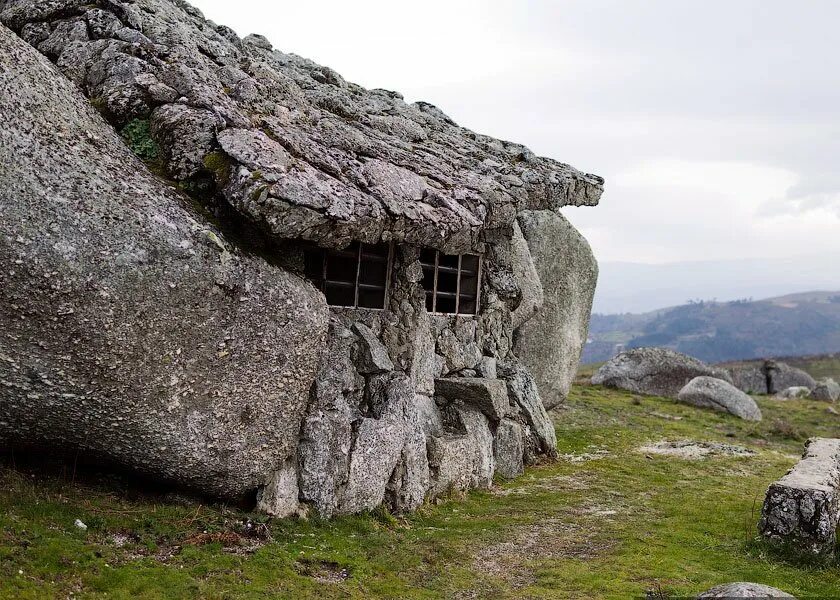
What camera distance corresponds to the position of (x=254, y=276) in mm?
14008

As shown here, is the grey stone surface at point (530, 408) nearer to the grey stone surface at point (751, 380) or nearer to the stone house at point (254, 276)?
the stone house at point (254, 276)

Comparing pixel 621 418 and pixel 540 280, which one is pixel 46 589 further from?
pixel 621 418

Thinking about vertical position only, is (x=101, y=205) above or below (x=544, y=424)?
above

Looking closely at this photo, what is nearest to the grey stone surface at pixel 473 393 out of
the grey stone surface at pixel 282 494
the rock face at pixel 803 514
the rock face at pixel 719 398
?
the grey stone surface at pixel 282 494

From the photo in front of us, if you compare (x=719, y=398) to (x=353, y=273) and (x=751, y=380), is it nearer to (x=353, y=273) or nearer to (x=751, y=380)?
(x=751, y=380)

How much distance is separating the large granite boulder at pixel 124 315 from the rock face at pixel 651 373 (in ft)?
104

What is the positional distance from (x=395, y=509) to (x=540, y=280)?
11698mm

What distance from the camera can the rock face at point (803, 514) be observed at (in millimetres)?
14430

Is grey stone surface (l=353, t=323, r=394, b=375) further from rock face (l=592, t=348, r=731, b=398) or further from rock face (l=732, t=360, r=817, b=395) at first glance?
rock face (l=732, t=360, r=817, b=395)

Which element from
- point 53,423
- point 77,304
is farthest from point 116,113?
point 53,423

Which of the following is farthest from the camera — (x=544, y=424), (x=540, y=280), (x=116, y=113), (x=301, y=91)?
(x=540, y=280)

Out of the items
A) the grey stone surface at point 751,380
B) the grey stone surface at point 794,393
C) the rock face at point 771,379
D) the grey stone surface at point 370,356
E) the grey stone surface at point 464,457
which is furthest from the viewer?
the rock face at point 771,379

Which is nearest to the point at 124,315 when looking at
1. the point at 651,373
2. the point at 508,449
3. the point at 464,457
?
the point at 464,457

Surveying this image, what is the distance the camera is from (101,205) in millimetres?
12594
